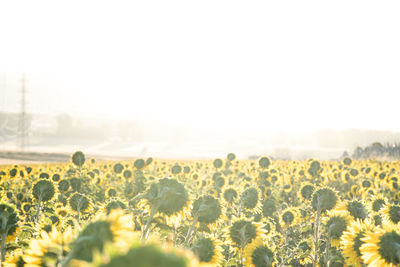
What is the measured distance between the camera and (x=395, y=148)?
103 ft

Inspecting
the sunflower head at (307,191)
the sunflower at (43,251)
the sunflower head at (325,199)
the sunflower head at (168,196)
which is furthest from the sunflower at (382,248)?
the sunflower head at (307,191)

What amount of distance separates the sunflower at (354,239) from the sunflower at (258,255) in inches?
41.6

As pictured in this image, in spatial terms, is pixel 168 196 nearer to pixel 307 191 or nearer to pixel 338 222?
pixel 338 222

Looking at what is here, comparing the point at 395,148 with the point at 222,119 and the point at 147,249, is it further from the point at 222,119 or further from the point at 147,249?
the point at 222,119

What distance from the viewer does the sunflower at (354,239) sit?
2.89 metres

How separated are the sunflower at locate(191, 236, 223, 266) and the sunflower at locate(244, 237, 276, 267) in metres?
0.64

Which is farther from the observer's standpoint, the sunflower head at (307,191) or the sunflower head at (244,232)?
the sunflower head at (307,191)

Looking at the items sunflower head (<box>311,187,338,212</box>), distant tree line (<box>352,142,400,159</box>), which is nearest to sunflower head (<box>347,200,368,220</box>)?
sunflower head (<box>311,187,338,212</box>)

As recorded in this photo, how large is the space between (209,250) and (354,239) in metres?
1.38

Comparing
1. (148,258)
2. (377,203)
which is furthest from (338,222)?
(148,258)

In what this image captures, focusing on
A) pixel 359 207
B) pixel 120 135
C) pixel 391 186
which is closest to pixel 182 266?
pixel 359 207

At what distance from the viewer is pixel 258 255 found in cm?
411

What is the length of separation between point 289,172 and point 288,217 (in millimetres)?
8941

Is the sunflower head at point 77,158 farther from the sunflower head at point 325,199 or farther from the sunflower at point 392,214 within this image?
the sunflower at point 392,214
